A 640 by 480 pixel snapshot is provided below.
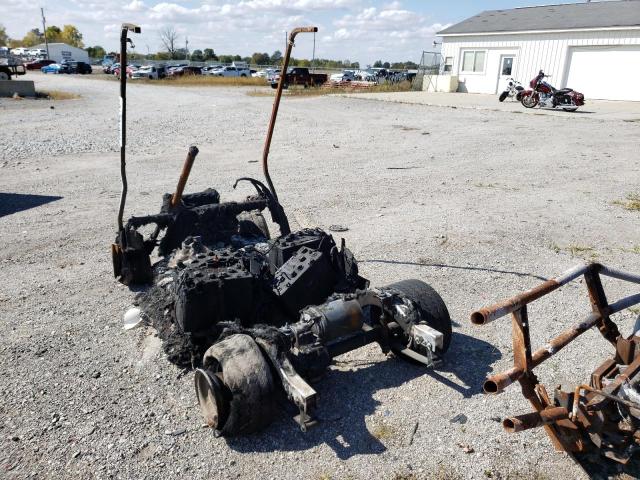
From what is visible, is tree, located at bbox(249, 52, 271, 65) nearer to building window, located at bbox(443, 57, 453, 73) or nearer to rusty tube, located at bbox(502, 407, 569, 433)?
building window, located at bbox(443, 57, 453, 73)

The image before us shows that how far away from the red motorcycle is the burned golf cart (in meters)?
18.9

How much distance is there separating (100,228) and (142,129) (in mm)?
9320

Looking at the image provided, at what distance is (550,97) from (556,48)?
7495mm

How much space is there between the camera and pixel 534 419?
2.49 meters

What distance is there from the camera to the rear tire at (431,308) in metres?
3.66

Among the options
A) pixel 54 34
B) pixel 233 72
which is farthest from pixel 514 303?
pixel 54 34

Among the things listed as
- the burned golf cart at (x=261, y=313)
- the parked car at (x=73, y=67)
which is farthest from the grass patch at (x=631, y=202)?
A: the parked car at (x=73, y=67)

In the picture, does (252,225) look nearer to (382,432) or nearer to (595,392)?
(382,432)

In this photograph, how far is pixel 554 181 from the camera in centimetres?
965

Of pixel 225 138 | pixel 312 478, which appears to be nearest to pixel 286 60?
pixel 312 478

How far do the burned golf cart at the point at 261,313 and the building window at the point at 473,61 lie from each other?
2880 cm

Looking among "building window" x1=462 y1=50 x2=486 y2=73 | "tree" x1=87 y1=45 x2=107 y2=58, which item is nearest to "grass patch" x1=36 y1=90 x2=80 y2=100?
"building window" x1=462 y1=50 x2=486 y2=73

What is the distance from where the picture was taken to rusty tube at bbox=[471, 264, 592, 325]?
231 cm

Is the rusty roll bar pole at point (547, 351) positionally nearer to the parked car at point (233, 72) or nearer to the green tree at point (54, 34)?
the parked car at point (233, 72)
